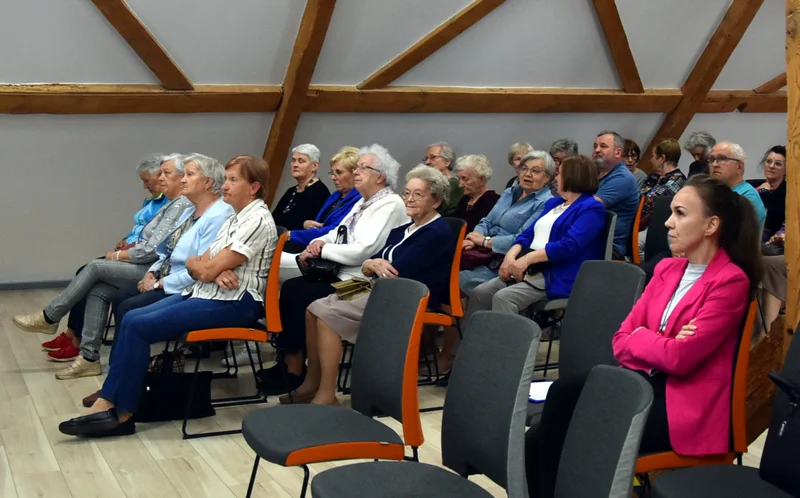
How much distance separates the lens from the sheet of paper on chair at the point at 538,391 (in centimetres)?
276

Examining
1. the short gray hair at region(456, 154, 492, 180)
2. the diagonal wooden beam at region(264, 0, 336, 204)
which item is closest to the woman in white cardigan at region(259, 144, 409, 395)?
the short gray hair at region(456, 154, 492, 180)

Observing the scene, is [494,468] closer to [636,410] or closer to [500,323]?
[500,323]

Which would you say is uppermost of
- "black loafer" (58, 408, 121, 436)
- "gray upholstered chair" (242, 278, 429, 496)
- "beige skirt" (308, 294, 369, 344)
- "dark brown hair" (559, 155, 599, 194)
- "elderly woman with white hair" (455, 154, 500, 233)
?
"dark brown hair" (559, 155, 599, 194)

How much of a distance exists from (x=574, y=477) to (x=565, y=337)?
1164 millimetres

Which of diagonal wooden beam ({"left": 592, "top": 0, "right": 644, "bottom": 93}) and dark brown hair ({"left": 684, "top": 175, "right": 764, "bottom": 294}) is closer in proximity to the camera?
dark brown hair ({"left": 684, "top": 175, "right": 764, "bottom": 294})

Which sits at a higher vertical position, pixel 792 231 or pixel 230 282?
pixel 792 231

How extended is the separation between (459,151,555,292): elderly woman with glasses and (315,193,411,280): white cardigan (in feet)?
1.95

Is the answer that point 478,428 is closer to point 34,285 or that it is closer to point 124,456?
point 124,456

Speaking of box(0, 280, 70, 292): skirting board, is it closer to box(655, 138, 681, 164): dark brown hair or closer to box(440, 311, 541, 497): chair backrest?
box(655, 138, 681, 164): dark brown hair

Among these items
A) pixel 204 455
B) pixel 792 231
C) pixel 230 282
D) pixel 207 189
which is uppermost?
pixel 792 231

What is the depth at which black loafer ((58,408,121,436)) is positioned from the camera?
3.73 meters

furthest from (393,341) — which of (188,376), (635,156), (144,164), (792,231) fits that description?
(635,156)

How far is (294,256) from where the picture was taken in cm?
491

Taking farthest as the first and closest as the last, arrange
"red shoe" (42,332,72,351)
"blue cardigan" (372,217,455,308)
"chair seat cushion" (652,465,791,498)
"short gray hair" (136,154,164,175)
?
"short gray hair" (136,154,164,175), "red shoe" (42,332,72,351), "blue cardigan" (372,217,455,308), "chair seat cushion" (652,465,791,498)
